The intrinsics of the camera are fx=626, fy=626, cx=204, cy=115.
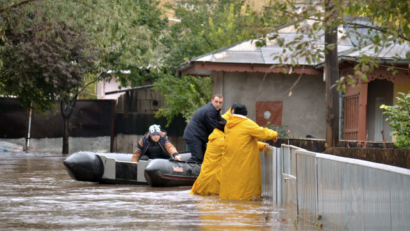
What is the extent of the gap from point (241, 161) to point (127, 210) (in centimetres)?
223

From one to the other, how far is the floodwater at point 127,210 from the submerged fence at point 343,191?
1.18 feet

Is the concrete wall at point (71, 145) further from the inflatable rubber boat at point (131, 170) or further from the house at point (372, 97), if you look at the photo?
the inflatable rubber boat at point (131, 170)

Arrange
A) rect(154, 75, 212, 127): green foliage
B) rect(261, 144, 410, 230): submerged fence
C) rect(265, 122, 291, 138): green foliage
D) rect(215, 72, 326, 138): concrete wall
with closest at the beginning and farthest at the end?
1. rect(261, 144, 410, 230): submerged fence
2. rect(265, 122, 291, 138): green foliage
3. rect(215, 72, 326, 138): concrete wall
4. rect(154, 75, 212, 127): green foliage

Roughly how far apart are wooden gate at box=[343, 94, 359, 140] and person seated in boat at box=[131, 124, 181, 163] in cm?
529

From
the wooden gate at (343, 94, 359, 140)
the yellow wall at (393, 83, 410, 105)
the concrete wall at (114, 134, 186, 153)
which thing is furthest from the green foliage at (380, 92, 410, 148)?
the concrete wall at (114, 134, 186, 153)

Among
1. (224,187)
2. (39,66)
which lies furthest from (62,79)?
(224,187)

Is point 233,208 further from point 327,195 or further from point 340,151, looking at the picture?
point 327,195

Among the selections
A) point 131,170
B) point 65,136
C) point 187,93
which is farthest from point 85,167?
point 65,136

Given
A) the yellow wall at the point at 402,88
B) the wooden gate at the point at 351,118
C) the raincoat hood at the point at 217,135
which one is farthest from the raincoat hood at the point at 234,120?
the yellow wall at the point at 402,88

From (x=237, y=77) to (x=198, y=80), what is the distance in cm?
618

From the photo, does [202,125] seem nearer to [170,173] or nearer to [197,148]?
[197,148]

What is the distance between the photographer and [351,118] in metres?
17.5

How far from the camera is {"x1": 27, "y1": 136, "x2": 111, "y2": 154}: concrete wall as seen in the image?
2977 centimetres

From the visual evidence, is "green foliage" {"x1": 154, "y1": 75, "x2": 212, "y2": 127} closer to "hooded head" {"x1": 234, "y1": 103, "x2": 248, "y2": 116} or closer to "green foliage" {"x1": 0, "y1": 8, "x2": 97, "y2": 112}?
"green foliage" {"x1": 0, "y1": 8, "x2": 97, "y2": 112}
